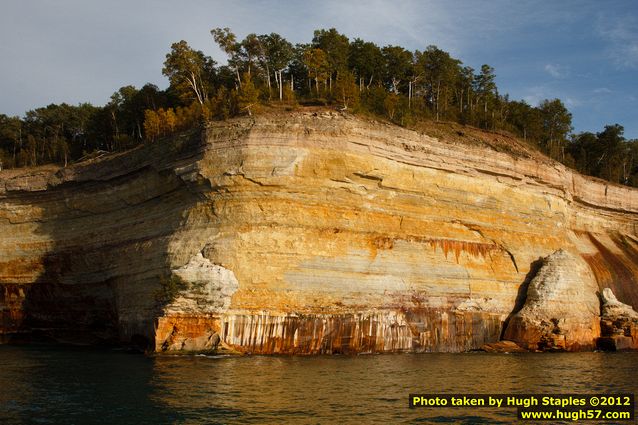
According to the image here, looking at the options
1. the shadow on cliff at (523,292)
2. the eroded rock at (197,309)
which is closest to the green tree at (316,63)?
the shadow on cliff at (523,292)

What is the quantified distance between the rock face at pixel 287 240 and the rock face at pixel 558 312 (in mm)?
850

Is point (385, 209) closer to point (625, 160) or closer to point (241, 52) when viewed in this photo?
point (241, 52)

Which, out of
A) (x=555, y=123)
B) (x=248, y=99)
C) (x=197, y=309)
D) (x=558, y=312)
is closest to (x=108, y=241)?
(x=248, y=99)

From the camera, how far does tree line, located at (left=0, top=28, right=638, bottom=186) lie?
39.8m

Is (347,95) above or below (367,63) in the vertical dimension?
below

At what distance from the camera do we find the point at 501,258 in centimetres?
3338

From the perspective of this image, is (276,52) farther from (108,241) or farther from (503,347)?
(503,347)

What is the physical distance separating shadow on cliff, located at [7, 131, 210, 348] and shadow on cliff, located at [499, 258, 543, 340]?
54.1 feet

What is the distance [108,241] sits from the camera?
113 ft

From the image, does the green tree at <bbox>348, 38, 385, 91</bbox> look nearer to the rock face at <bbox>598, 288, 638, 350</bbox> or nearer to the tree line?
the tree line

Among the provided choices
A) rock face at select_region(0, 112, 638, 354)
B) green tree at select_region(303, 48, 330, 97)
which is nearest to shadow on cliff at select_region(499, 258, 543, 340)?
rock face at select_region(0, 112, 638, 354)

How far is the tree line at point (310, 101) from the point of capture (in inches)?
1567

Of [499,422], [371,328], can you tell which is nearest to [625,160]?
[371,328]

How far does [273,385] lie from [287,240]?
1041cm
